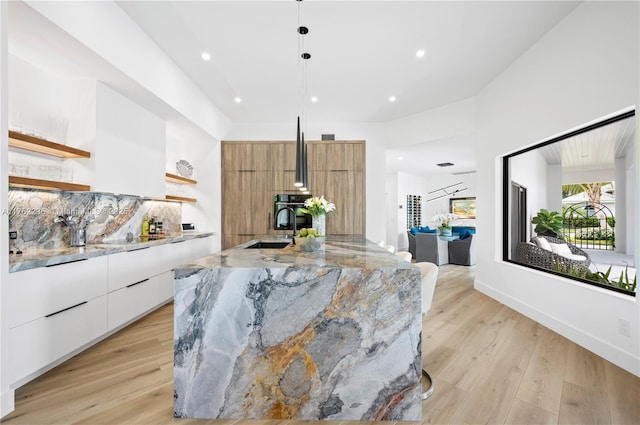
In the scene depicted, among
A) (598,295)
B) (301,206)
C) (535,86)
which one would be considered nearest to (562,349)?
(598,295)

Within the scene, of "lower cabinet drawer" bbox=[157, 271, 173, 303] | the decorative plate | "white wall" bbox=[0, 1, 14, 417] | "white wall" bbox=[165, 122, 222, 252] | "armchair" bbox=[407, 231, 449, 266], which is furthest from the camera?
"armchair" bbox=[407, 231, 449, 266]

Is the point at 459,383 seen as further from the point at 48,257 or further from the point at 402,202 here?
the point at 402,202

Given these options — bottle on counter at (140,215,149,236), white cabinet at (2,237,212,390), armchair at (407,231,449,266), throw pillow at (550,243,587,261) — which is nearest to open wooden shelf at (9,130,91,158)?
white cabinet at (2,237,212,390)

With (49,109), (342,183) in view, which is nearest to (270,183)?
(342,183)

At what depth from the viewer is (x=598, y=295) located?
2439mm

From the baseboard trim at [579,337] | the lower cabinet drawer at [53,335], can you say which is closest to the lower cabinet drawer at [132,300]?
the lower cabinet drawer at [53,335]

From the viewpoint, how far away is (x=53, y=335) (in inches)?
81.2

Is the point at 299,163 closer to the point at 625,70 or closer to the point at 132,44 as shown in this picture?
the point at 132,44

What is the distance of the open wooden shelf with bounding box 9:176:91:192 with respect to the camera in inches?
84.3

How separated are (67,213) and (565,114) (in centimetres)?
496

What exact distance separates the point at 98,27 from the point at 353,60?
2.51 meters

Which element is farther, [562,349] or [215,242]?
[215,242]

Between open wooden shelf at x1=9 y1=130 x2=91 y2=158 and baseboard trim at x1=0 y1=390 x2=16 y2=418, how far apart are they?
5.60ft

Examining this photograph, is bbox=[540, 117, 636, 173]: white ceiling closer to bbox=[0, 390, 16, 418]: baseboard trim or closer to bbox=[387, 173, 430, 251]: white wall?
bbox=[0, 390, 16, 418]: baseboard trim
